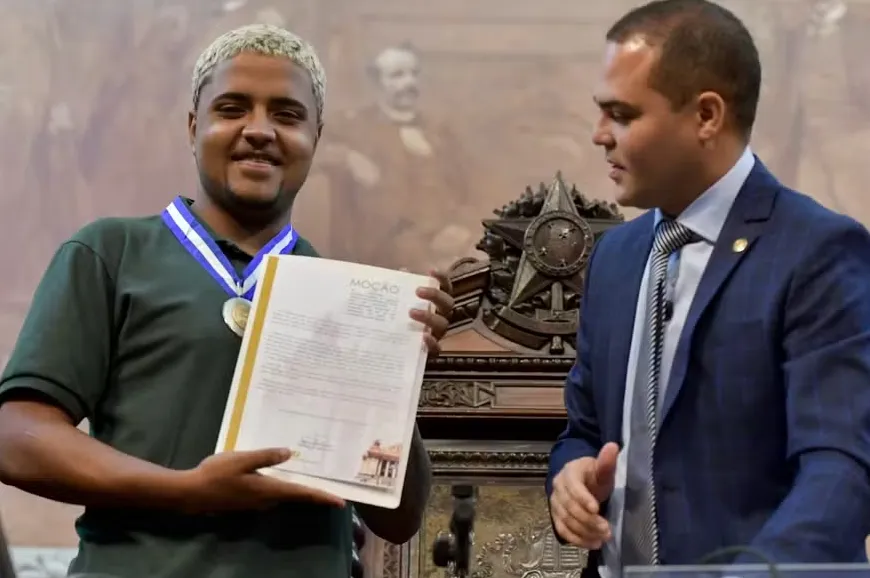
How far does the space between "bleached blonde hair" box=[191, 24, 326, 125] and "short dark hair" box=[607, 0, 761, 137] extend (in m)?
0.53

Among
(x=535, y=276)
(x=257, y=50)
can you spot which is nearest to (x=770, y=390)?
(x=257, y=50)

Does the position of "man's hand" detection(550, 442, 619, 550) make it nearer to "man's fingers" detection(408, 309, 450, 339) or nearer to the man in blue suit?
the man in blue suit

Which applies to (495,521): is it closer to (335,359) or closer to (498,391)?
(498,391)

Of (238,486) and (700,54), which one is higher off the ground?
(700,54)

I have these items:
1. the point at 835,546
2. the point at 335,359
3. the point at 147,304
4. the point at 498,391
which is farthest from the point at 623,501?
the point at 498,391

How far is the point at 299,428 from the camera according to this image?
1.65m

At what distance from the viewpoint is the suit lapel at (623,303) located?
176 cm

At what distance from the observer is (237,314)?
175cm

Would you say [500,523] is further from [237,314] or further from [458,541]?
[237,314]

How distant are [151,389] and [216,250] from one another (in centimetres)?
27

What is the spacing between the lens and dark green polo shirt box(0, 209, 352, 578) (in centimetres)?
165

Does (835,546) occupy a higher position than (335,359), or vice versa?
(335,359)

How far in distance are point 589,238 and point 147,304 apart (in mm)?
2038

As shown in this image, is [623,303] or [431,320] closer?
[431,320]
